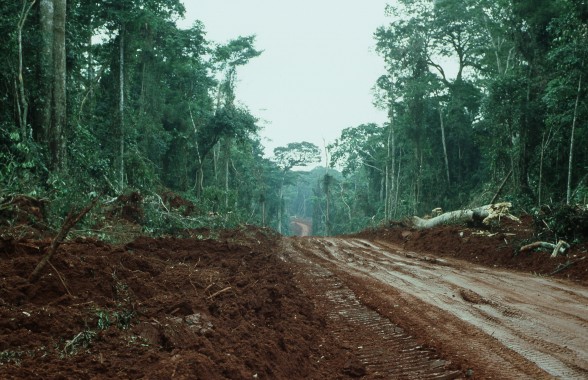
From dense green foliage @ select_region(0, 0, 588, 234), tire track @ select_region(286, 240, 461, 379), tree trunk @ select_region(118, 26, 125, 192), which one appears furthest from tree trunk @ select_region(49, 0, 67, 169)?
tire track @ select_region(286, 240, 461, 379)

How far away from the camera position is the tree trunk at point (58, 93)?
444 inches

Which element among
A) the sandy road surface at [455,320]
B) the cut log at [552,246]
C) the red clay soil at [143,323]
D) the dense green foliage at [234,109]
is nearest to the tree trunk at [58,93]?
the dense green foliage at [234,109]

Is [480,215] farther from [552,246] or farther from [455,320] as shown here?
[455,320]

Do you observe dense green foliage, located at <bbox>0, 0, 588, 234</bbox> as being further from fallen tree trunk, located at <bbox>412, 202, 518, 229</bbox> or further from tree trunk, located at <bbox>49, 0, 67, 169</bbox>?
fallen tree trunk, located at <bbox>412, 202, 518, 229</bbox>

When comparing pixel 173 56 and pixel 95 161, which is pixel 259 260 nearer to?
pixel 95 161

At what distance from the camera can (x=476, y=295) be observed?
7.38 m

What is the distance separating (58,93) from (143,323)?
389 inches

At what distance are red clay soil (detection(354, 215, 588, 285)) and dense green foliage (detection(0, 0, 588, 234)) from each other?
3305mm

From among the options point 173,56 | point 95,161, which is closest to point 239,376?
point 95,161

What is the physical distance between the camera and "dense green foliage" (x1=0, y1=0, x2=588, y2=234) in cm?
1142

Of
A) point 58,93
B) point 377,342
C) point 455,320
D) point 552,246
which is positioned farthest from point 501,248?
point 58,93

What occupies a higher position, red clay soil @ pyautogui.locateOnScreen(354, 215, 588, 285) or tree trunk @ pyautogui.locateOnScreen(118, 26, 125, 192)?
tree trunk @ pyautogui.locateOnScreen(118, 26, 125, 192)

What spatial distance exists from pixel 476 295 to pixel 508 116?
13582 millimetres

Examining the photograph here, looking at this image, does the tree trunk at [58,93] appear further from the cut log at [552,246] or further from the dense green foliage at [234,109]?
the cut log at [552,246]
